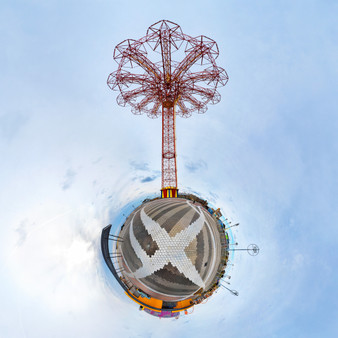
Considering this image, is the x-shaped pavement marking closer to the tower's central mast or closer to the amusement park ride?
the amusement park ride

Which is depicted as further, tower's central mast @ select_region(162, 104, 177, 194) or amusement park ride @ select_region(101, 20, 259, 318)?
tower's central mast @ select_region(162, 104, 177, 194)

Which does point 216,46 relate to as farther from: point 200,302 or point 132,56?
point 200,302

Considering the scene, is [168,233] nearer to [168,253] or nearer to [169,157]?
[168,253]

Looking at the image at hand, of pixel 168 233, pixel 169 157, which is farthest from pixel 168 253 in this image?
pixel 169 157

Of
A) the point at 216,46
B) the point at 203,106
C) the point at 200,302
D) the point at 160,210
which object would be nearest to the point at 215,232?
the point at 160,210

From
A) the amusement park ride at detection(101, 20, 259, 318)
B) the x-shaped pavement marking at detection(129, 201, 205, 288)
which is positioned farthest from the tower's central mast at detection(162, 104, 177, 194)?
the x-shaped pavement marking at detection(129, 201, 205, 288)

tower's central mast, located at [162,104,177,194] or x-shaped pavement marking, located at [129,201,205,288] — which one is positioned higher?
tower's central mast, located at [162,104,177,194]

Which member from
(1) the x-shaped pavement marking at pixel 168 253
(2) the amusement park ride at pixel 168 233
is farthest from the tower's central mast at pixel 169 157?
(1) the x-shaped pavement marking at pixel 168 253

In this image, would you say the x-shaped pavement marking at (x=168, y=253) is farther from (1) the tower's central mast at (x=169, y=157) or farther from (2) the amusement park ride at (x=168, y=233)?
(1) the tower's central mast at (x=169, y=157)

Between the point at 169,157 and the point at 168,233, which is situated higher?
the point at 169,157
